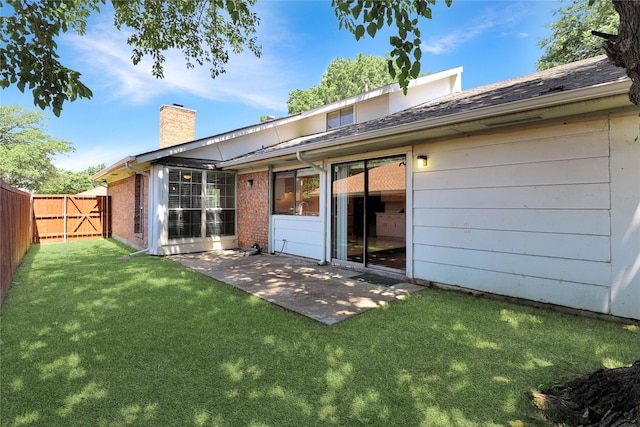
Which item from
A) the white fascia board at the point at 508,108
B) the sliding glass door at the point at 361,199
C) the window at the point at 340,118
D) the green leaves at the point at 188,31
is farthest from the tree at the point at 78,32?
the window at the point at 340,118

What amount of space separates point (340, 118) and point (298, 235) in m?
4.45

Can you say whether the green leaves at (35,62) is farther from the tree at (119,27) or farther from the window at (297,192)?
the window at (297,192)

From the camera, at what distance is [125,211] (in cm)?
1235

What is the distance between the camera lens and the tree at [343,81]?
29.8m

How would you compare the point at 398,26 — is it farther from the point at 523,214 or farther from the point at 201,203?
the point at 201,203

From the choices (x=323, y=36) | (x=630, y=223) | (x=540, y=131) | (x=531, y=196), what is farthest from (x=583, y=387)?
(x=323, y=36)

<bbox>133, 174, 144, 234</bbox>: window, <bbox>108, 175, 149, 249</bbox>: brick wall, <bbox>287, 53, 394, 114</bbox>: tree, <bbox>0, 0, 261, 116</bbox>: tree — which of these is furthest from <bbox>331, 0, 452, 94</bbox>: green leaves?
<bbox>287, 53, 394, 114</bbox>: tree

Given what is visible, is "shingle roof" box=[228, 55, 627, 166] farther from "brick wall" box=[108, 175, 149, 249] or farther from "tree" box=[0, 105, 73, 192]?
"tree" box=[0, 105, 73, 192]

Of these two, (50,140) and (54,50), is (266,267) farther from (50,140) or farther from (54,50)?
(50,140)

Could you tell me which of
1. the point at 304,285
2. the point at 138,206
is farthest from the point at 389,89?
the point at 138,206

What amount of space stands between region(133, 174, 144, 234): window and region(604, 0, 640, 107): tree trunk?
451 inches

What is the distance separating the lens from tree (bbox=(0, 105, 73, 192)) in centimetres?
2140

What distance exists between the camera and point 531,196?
4613 millimetres

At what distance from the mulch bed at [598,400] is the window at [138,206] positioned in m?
11.0
